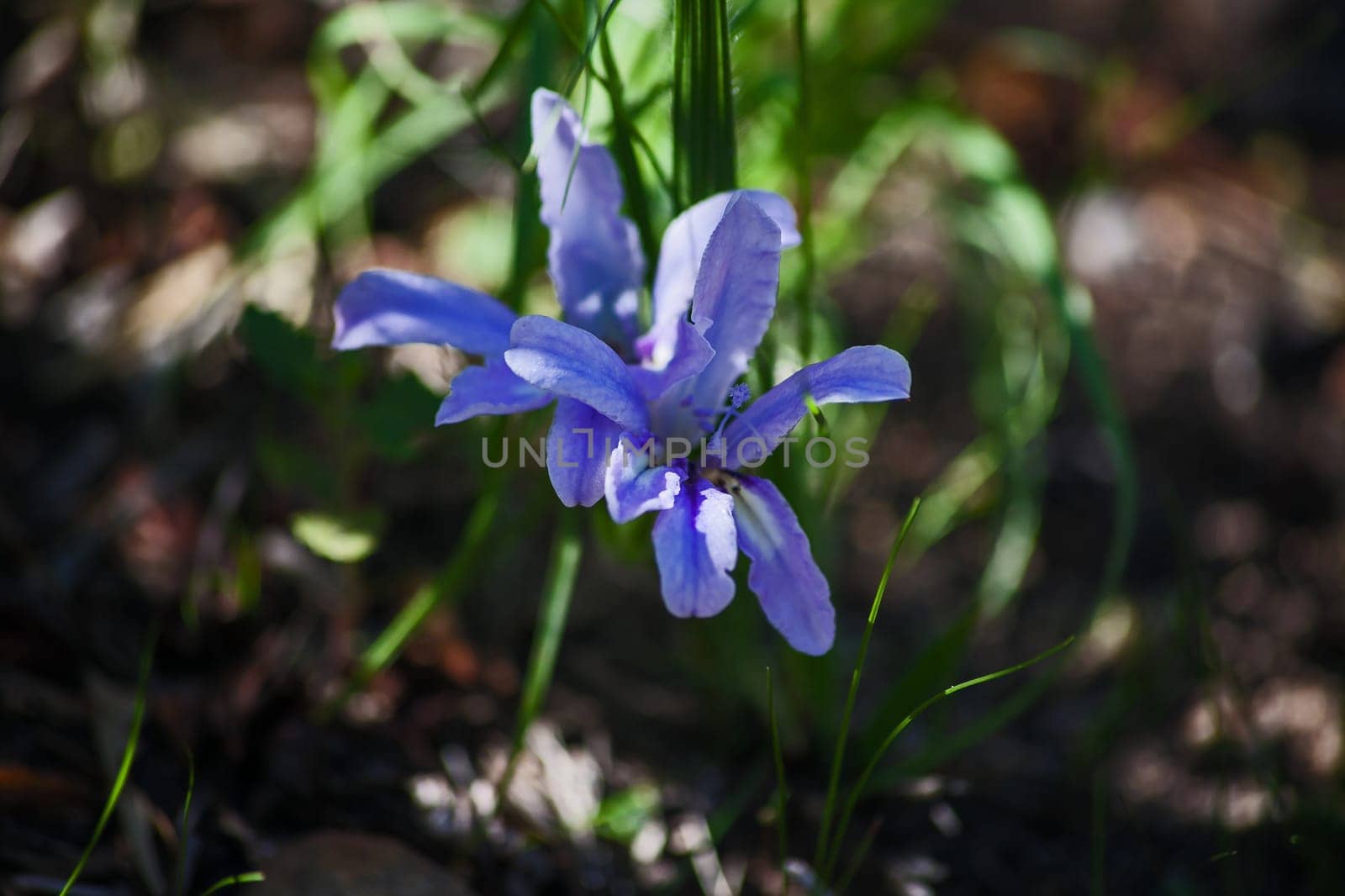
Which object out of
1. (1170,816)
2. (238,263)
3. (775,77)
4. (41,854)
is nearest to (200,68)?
(238,263)

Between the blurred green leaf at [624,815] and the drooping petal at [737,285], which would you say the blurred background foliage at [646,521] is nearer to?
the blurred green leaf at [624,815]

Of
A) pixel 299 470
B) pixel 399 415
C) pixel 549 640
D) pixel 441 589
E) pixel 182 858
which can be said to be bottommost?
pixel 182 858

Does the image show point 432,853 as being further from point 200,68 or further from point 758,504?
point 200,68

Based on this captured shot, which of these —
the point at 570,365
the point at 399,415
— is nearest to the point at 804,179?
the point at 570,365

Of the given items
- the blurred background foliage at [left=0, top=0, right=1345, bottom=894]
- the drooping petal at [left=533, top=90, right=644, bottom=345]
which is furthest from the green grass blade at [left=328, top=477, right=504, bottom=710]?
the drooping petal at [left=533, top=90, right=644, bottom=345]

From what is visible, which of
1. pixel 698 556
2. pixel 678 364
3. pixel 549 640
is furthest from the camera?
pixel 549 640

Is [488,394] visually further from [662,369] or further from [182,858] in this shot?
[182,858]

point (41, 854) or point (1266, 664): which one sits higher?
point (41, 854)
